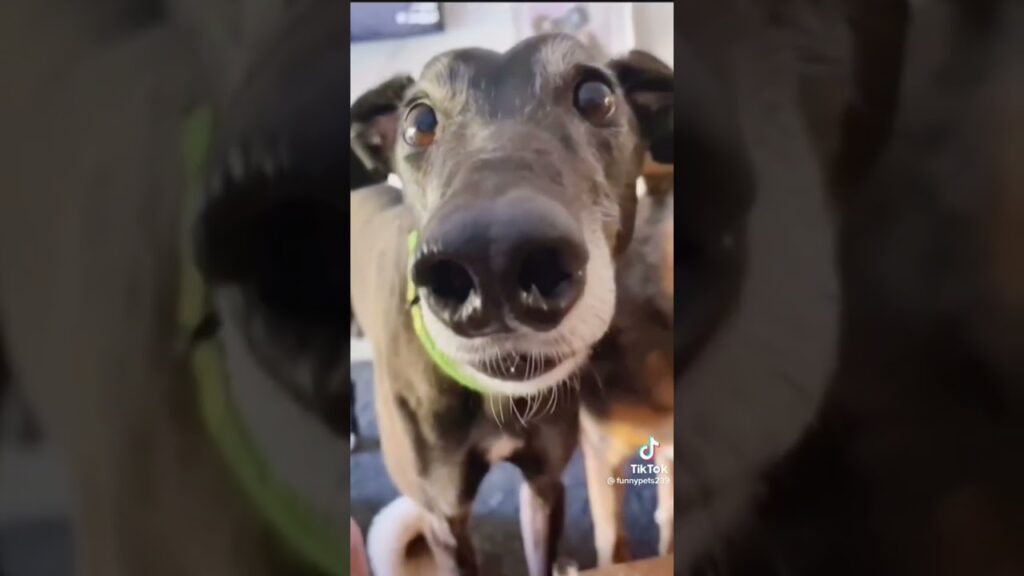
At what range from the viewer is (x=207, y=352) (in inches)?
20.4

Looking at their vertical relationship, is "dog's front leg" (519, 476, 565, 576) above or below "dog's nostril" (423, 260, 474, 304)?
below

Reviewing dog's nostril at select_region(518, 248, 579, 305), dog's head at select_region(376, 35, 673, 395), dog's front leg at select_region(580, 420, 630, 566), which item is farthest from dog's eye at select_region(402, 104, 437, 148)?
dog's front leg at select_region(580, 420, 630, 566)

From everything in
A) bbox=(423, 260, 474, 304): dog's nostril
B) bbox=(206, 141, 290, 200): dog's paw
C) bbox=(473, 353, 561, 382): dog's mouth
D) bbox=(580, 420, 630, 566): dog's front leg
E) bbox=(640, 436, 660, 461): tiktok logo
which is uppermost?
bbox=(206, 141, 290, 200): dog's paw

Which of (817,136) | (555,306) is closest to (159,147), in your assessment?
(555,306)

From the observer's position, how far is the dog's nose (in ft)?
1.56

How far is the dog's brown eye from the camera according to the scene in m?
0.50

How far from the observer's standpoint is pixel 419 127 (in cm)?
51

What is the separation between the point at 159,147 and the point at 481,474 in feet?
0.94

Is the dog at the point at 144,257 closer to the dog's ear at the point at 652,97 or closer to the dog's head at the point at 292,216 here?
the dog's head at the point at 292,216

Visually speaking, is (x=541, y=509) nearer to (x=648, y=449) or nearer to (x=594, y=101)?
(x=648, y=449)

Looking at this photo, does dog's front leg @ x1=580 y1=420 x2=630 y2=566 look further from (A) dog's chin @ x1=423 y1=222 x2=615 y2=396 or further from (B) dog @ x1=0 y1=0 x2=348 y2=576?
(B) dog @ x1=0 y1=0 x2=348 y2=576

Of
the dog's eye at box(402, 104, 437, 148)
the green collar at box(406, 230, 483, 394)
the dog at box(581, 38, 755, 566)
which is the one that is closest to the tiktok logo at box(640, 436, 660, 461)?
the dog at box(581, 38, 755, 566)

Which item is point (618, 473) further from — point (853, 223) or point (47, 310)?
point (47, 310)

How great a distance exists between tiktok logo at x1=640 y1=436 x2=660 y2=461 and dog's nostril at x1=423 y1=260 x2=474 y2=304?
145 mm
